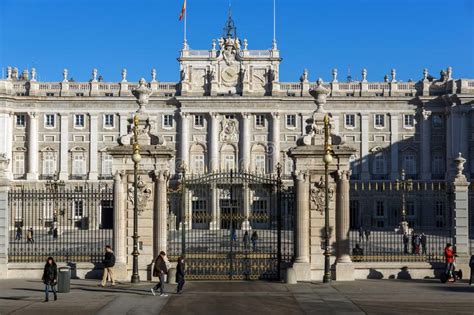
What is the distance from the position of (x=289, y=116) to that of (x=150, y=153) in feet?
186

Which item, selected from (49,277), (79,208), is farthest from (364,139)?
(49,277)

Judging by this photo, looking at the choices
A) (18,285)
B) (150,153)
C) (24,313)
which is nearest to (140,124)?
(150,153)

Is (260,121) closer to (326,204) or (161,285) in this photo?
(326,204)

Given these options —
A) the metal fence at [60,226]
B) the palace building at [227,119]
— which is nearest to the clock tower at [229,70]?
the palace building at [227,119]

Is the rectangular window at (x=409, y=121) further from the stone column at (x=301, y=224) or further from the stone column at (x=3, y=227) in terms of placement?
the stone column at (x=3, y=227)

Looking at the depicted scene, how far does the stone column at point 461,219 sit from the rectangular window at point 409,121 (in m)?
56.0

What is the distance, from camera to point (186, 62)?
83.2m

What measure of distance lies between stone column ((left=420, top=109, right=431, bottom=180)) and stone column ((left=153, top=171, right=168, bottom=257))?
58.7 m

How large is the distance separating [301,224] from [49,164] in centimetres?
5993

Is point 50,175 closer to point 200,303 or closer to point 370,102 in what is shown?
point 370,102

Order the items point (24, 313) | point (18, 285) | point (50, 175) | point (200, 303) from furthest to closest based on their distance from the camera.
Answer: point (50, 175) < point (18, 285) < point (200, 303) < point (24, 313)

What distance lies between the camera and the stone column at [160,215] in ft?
91.0

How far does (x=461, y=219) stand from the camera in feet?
93.5

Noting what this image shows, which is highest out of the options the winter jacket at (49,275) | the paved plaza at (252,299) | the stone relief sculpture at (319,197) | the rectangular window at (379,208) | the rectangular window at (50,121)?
the rectangular window at (50,121)
